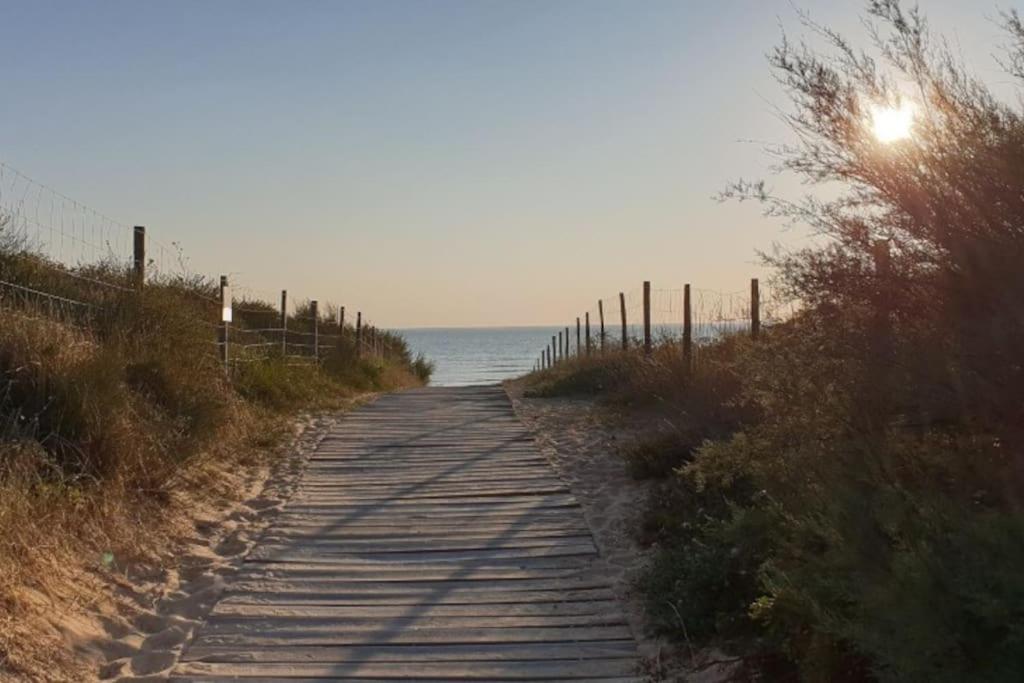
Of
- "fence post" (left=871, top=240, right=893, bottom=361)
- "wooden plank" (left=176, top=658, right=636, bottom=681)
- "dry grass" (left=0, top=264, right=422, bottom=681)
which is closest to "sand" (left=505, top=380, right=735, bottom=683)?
"wooden plank" (left=176, top=658, right=636, bottom=681)

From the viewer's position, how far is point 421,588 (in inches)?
232

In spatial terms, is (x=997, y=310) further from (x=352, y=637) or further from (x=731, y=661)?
(x=352, y=637)

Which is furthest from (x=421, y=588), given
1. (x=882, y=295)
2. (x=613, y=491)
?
(x=882, y=295)

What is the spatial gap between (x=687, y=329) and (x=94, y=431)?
8.06 meters

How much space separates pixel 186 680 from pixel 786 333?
3.16 meters

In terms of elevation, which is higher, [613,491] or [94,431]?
[94,431]

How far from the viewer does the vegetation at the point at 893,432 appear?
2803 mm

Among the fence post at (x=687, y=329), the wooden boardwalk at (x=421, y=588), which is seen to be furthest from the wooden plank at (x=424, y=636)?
the fence post at (x=687, y=329)

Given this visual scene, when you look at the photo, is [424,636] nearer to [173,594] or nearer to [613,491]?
[173,594]

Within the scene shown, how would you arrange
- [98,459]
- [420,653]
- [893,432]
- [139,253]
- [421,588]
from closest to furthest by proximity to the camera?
[893,432] → [420,653] → [421,588] → [98,459] → [139,253]

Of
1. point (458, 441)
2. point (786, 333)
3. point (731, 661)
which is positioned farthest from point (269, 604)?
point (458, 441)

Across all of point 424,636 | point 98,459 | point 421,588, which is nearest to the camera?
point 424,636

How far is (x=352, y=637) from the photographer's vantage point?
201 inches

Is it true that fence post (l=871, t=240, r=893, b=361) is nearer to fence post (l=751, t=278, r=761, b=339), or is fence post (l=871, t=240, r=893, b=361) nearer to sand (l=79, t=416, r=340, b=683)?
sand (l=79, t=416, r=340, b=683)
